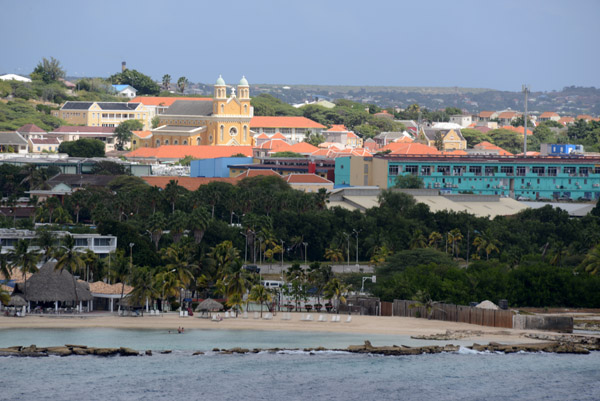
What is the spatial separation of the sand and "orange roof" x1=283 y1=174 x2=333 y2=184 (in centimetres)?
7584

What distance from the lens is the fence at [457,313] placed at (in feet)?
275

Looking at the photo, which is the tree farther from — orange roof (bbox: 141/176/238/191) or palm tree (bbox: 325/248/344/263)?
palm tree (bbox: 325/248/344/263)

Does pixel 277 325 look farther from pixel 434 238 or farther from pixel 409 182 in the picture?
pixel 409 182

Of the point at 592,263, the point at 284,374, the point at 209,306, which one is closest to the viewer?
the point at 284,374

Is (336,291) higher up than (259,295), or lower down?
Answer: higher up

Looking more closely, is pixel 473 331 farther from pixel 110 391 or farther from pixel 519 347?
pixel 110 391

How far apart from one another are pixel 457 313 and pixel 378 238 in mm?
32505

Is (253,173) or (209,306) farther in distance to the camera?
(253,173)

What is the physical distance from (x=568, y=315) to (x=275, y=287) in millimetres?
22991

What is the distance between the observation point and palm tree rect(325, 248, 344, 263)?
115 m

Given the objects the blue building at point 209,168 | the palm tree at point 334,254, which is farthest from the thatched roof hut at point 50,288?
the blue building at point 209,168

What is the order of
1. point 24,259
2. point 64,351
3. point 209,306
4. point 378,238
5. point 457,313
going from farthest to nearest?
point 378,238, point 24,259, point 209,306, point 457,313, point 64,351

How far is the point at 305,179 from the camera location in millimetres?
164000

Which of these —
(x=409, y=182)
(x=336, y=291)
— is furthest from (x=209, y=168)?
(x=336, y=291)
